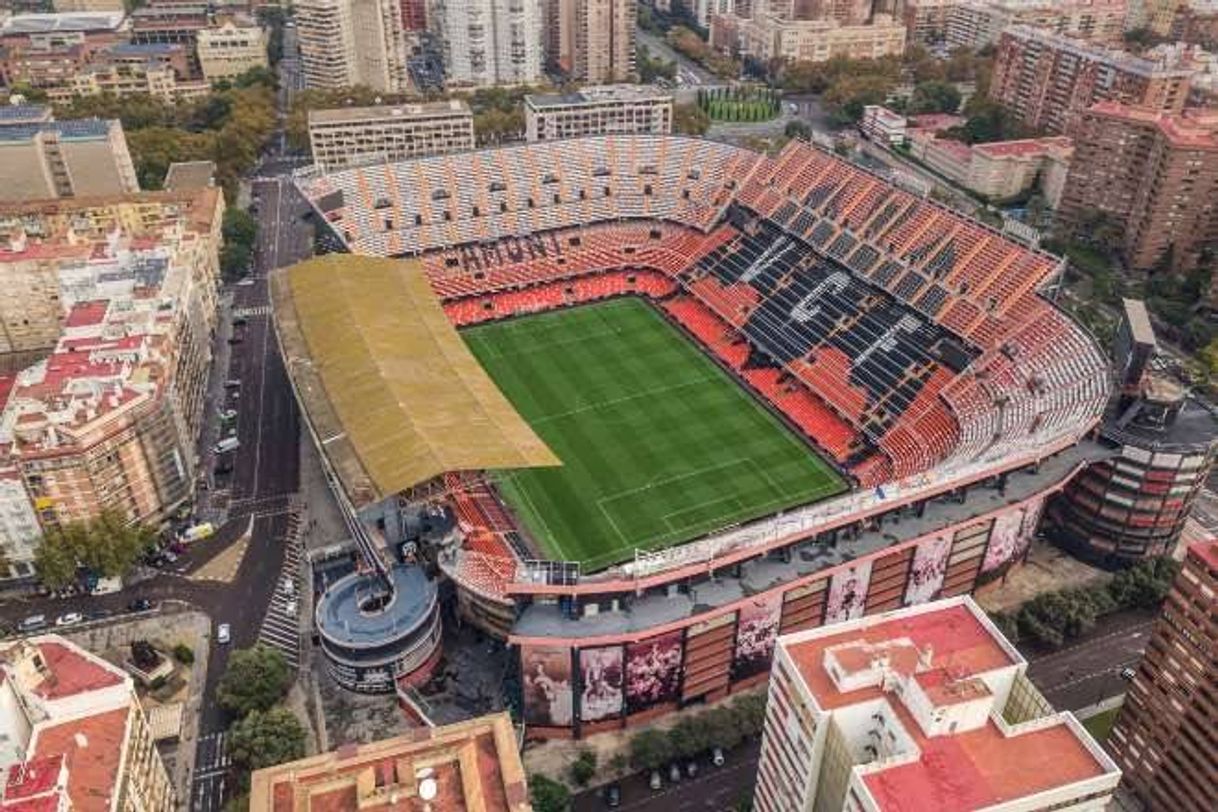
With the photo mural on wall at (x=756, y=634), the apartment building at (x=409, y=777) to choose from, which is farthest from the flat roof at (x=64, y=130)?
the apartment building at (x=409, y=777)

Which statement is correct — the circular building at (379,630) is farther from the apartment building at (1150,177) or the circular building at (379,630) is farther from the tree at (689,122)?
the tree at (689,122)

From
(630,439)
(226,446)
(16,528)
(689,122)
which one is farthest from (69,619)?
(689,122)

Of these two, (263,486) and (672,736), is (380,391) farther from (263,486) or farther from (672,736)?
(672,736)

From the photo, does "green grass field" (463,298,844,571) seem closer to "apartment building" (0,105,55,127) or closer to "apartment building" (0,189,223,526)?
"apartment building" (0,189,223,526)

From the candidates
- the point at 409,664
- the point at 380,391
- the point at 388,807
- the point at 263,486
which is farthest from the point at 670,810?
the point at 263,486

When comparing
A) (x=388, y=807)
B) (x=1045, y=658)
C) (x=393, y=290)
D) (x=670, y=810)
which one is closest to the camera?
(x=388, y=807)
